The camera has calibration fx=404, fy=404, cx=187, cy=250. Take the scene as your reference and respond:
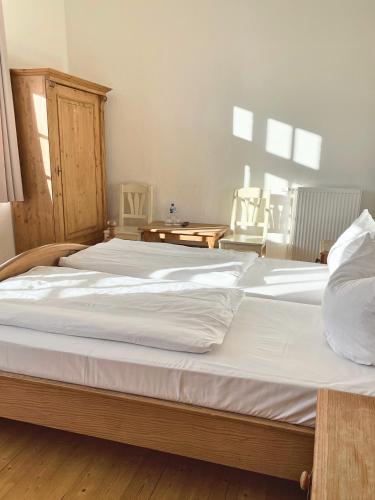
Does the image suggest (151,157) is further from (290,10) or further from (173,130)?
(290,10)

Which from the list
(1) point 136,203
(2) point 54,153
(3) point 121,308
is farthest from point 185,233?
(3) point 121,308

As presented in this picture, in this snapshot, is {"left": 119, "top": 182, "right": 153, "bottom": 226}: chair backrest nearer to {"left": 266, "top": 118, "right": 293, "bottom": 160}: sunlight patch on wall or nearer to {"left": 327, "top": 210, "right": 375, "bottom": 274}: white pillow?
{"left": 266, "top": 118, "right": 293, "bottom": 160}: sunlight patch on wall

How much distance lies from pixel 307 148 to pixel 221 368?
288 centimetres

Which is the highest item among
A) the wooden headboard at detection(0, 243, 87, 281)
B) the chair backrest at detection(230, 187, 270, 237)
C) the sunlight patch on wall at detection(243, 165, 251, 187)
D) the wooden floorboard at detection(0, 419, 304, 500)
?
the sunlight patch on wall at detection(243, 165, 251, 187)

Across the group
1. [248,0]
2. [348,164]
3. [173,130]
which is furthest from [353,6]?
[173,130]

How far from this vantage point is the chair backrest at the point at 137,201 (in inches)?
163

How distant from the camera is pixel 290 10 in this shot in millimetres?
3525

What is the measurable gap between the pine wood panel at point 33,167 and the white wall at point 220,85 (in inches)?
38.9

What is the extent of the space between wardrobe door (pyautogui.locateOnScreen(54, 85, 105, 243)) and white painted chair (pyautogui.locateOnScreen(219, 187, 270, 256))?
1359 millimetres

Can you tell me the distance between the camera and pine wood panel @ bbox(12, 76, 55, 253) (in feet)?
10.9

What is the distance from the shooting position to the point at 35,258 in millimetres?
2355

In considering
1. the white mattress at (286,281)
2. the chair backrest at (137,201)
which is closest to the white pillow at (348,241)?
the white mattress at (286,281)

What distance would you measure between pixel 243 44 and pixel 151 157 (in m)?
1.37

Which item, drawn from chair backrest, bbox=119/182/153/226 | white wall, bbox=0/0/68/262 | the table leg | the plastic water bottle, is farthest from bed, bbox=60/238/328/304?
chair backrest, bbox=119/182/153/226
